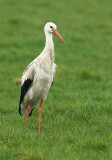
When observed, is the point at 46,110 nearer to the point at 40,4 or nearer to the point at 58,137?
the point at 58,137

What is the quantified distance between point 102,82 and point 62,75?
1.29 meters

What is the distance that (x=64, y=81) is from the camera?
1070cm

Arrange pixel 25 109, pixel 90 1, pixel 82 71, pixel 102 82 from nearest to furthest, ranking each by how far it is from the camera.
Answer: pixel 25 109 < pixel 102 82 < pixel 82 71 < pixel 90 1

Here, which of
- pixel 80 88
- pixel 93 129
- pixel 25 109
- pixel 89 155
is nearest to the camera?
pixel 89 155

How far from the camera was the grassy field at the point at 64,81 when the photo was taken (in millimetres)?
5460

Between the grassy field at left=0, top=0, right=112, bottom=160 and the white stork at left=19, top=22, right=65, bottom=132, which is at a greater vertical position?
the white stork at left=19, top=22, right=65, bottom=132

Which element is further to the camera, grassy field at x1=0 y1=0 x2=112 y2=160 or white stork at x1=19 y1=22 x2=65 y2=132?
white stork at x1=19 y1=22 x2=65 y2=132

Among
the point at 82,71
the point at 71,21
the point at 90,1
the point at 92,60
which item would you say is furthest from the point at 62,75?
the point at 90,1

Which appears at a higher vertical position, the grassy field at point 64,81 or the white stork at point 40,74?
the white stork at point 40,74

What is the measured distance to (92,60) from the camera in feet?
43.8

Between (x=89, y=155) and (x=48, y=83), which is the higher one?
(x=48, y=83)

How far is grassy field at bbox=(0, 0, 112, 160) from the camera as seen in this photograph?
5.46 m

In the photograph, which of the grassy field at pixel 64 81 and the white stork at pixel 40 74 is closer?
the grassy field at pixel 64 81

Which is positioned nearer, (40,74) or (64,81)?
(40,74)
